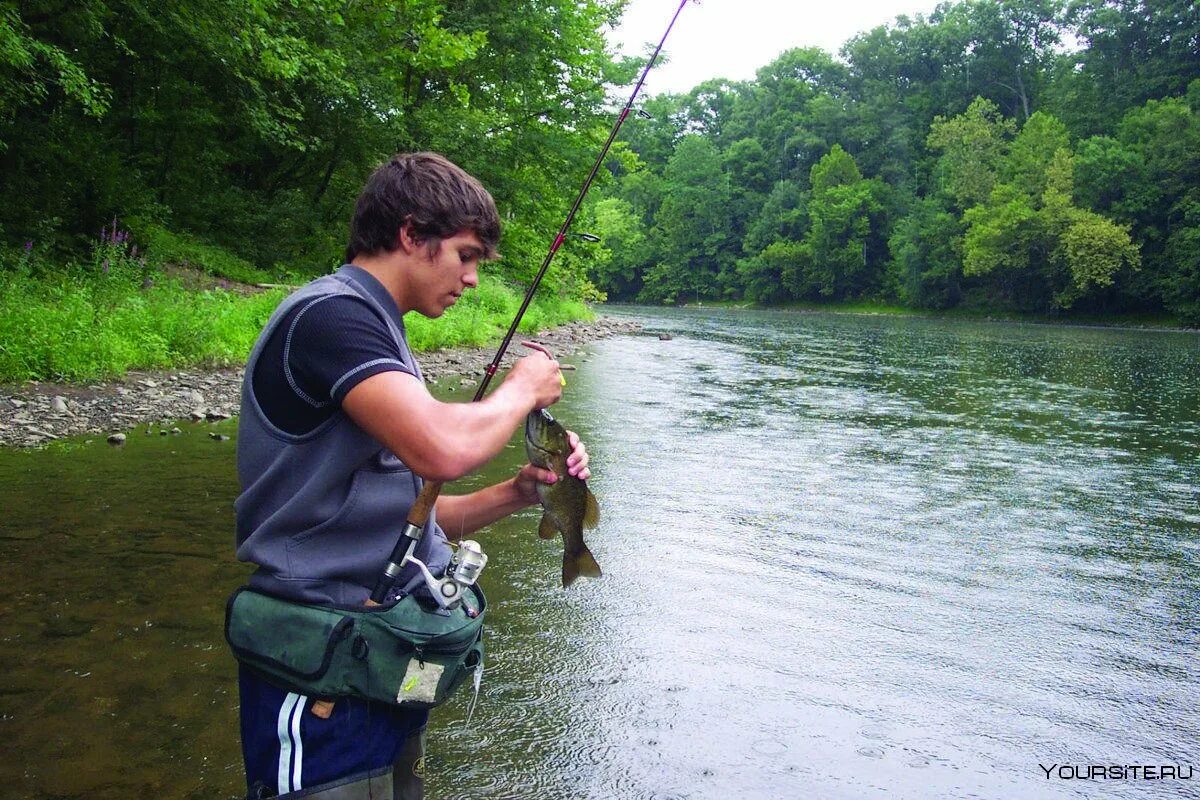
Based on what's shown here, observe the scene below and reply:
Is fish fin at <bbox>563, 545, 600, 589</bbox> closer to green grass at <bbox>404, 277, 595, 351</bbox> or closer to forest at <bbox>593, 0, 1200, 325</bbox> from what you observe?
green grass at <bbox>404, 277, 595, 351</bbox>

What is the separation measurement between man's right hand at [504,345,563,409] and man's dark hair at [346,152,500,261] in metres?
0.31

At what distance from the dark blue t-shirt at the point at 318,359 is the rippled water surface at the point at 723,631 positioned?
207 centimetres

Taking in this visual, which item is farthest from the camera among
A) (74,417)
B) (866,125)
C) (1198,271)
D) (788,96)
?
(788,96)

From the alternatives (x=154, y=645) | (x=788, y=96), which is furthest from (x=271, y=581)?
(x=788, y=96)

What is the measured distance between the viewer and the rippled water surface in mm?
3760

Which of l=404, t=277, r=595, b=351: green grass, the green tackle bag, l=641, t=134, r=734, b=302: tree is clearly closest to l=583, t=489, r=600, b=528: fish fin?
the green tackle bag

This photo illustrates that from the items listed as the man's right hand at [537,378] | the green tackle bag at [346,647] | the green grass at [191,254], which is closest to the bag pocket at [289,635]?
the green tackle bag at [346,647]

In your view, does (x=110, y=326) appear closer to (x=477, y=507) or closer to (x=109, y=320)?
(x=109, y=320)

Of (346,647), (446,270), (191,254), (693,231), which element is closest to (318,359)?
(446,270)

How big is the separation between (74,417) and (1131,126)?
6445cm

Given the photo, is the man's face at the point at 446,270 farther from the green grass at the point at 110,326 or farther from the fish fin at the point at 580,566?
the green grass at the point at 110,326

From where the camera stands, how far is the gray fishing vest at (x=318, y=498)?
196 cm

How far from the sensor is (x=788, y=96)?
314 ft

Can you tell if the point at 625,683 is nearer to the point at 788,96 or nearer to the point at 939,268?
the point at 939,268
